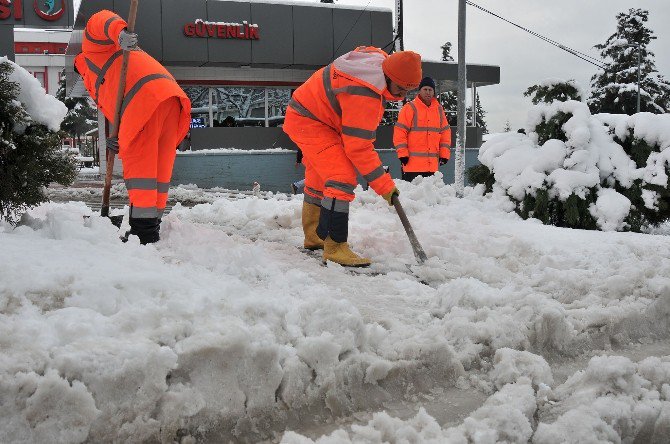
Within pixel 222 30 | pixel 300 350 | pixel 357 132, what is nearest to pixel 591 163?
pixel 357 132

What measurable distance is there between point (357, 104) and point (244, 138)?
499 inches

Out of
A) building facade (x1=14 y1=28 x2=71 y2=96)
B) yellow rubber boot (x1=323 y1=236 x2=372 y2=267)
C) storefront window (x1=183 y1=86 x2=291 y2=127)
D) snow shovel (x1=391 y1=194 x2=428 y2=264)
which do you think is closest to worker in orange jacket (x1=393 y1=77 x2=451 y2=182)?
snow shovel (x1=391 y1=194 x2=428 y2=264)

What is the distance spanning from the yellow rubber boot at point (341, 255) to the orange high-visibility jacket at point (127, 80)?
1468 mm

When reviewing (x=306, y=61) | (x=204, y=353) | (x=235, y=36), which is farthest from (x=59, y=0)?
(x=204, y=353)

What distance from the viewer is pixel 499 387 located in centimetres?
270

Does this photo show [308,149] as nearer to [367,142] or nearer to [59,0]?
[367,142]

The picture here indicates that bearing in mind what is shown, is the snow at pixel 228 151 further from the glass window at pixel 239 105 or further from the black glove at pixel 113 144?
the black glove at pixel 113 144

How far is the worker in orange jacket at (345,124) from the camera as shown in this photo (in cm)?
478

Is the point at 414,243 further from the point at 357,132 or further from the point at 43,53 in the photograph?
the point at 43,53

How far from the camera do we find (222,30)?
16.8m

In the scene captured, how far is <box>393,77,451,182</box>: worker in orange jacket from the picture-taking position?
862cm

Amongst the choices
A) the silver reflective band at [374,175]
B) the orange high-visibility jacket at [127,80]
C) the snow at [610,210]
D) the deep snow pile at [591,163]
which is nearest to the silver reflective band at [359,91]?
the silver reflective band at [374,175]

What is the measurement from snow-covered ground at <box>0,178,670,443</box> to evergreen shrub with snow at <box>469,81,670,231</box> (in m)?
2.17

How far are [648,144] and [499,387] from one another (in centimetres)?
478
